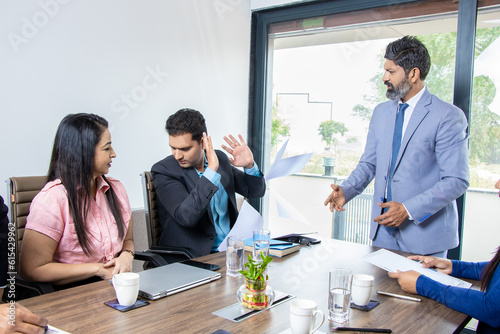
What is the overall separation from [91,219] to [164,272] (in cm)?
51

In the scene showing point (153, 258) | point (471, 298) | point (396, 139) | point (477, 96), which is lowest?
point (153, 258)

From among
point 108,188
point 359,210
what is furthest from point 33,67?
point 359,210

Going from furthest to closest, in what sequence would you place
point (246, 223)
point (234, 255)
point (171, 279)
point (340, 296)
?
1. point (246, 223)
2. point (234, 255)
3. point (171, 279)
4. point (340, 296)

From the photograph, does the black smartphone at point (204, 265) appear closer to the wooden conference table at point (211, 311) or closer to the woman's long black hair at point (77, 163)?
the wooden conference table at point (211, 311)

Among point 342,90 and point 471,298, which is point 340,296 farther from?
point 342,90

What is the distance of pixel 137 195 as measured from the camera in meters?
3.19

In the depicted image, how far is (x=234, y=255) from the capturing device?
64.9 inches

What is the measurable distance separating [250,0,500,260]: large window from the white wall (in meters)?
0.32

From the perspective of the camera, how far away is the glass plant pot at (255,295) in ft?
4.36

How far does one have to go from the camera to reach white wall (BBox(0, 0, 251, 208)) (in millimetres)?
2482

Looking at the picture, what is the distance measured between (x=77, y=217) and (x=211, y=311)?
2.68 ft

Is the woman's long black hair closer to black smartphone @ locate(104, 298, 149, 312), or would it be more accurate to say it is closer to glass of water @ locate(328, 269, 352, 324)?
black smartphone @ locate(104, 298, 149, 312)

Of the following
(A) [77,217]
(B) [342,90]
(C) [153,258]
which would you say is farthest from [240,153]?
(B) [342,90]

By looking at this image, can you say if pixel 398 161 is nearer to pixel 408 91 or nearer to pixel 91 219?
pixel 408 91
